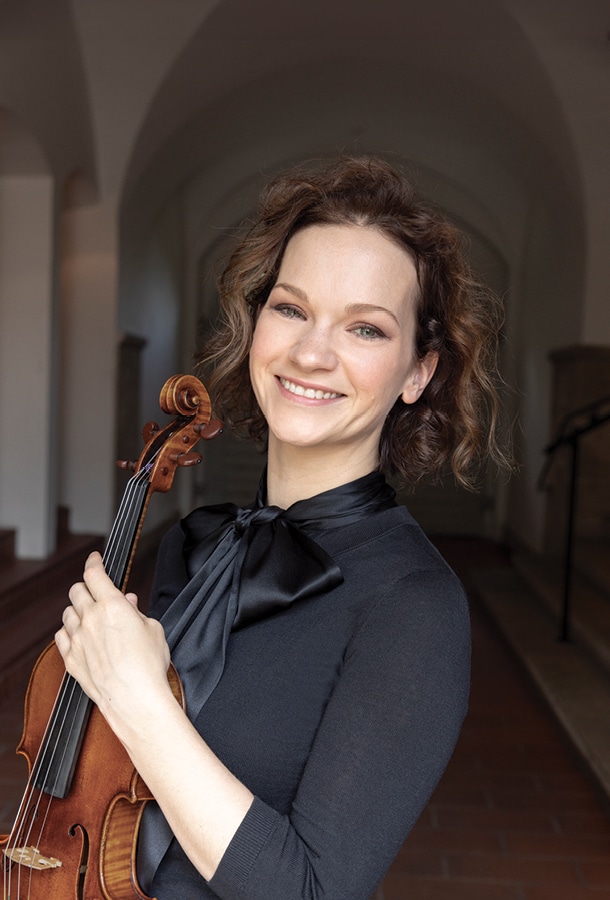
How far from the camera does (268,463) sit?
4.25ft

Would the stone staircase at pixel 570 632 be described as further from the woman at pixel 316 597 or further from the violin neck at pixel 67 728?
the violin neck at pixel 67 728

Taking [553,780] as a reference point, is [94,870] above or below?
above

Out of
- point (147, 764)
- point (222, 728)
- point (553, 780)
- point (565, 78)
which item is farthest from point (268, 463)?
point (565, 78)

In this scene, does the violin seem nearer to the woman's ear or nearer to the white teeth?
the white teeth

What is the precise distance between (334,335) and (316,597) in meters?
0.32

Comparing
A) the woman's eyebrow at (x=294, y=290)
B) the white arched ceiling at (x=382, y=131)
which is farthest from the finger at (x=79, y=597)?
the white arched ceiling at (x=382, y=131)

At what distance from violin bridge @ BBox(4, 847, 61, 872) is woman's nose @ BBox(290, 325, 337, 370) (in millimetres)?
637

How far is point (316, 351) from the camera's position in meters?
1.11

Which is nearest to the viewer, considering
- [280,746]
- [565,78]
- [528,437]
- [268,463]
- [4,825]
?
[280,746]

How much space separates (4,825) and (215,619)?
2.46 metres

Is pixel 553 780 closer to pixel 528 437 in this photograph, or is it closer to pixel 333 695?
pixel 333 695

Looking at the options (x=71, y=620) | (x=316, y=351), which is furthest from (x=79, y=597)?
(x=316, y=351)

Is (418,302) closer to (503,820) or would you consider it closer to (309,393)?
(309,393)

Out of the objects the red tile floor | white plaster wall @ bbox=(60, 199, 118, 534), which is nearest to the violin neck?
the red tile floor
